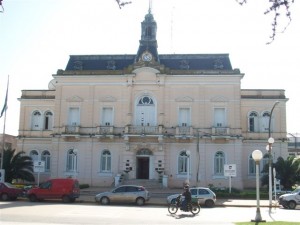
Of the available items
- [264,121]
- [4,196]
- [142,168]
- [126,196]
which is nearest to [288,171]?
[264,121]

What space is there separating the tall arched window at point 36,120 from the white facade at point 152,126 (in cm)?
498

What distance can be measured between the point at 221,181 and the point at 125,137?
10489mm

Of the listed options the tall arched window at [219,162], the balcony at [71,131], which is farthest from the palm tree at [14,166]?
the tall arched window at [219,162]

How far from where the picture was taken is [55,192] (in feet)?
95.7

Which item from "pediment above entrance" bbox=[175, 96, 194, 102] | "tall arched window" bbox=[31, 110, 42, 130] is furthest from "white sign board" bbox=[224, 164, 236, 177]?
"tall arched window" bbox=[31, 110, 42, 130]

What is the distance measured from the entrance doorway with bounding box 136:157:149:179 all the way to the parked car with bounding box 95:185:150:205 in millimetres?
14593

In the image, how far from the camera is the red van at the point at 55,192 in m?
29.0

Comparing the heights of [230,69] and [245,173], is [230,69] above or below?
above

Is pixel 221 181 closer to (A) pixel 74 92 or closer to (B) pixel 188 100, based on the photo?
(B) pixel 188 100

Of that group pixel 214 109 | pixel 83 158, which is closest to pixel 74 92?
pixel 83 158

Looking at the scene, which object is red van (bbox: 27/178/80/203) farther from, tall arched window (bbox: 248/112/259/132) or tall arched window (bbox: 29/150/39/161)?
tall arched window (bbox: 248/112/259/132)

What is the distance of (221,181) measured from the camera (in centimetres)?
4103

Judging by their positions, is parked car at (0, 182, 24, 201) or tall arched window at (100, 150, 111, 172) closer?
parked car at (0, 182, 24, 201)

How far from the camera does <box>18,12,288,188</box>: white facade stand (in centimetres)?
4153
